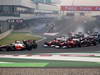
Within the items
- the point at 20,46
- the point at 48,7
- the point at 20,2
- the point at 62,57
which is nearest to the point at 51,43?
the point at 62,57

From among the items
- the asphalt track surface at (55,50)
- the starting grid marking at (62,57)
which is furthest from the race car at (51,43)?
the starting grid marking at (62,57)

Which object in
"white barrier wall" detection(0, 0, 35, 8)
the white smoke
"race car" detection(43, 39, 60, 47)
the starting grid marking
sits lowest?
the starting grid marking

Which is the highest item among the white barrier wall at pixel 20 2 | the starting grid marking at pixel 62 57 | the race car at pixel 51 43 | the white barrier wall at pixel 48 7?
the white barrier wall at pixel 20 2

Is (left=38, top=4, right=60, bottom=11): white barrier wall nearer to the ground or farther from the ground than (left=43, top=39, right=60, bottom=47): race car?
farther from the ground

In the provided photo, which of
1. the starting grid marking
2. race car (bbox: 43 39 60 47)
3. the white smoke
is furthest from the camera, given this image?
race car (bbox: 43 39 60 47)

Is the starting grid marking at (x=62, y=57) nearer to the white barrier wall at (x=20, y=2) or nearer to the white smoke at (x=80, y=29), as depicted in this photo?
the white smoke at (x=80, y=29)

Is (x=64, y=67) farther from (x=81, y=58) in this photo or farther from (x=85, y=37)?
(x=85, y=37)

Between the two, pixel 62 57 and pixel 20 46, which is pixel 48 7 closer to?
pixel 20 46

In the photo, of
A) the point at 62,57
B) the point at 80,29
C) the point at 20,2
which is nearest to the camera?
the point at 62,57

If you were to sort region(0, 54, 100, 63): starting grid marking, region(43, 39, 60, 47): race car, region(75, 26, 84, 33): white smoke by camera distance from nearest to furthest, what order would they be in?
1. region(0, 54, 100, 63): starting grid marking
2. region(75, 26, 84, 33): white smoke
3. region(43, 39, 60, 47): race car

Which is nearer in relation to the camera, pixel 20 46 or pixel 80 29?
pixel 80 29

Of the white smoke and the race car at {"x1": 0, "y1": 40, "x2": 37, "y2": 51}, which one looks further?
the race car at {"x1": 0, "y1": 40, "x2": 37, "y2": 51}

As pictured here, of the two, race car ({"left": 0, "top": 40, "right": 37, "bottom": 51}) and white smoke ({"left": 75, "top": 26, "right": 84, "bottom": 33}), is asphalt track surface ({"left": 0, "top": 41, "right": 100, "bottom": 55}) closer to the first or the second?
race car ({"left": 0, "top": 40, "right": 37, "bottom": 51})

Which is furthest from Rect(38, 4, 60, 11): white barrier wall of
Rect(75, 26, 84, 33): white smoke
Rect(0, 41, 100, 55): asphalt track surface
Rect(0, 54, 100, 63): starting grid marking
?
Rect(0, 54, 100, 63): starting grid marking
